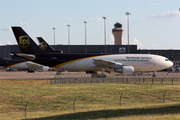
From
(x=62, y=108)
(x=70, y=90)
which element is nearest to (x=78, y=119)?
(x=62, y=108)

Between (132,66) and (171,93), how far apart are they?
19586 mm

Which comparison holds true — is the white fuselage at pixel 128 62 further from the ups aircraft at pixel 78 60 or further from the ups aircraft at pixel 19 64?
Answer: the ups aircraft at pixel 19 64

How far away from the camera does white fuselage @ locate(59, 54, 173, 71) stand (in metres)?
54.2

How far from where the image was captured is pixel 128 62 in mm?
55312

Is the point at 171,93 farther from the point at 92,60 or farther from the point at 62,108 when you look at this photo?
the point at 92,60

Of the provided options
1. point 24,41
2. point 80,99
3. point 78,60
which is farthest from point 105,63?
point 80,99

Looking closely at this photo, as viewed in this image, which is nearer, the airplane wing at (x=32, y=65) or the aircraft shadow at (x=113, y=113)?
the aircraft shadow at (x=113, y=113)

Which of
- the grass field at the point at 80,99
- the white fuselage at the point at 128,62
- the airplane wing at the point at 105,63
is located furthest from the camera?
the white fuselage at the point at 128,62

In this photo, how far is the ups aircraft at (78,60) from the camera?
5328 cm

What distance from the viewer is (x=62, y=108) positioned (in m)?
28.2

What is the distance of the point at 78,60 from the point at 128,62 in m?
9.95

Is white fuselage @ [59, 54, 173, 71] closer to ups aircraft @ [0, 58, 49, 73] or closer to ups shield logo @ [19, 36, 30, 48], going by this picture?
ups shield logo @ [19, 36, 30, 48]

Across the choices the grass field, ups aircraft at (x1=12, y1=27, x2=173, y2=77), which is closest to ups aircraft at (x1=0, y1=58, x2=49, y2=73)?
ups aircraft at (x1=12, y1=27, x2=173, y2=77)

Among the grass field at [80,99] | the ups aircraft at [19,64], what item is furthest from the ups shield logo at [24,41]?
the ups aircraft at [19,64]
